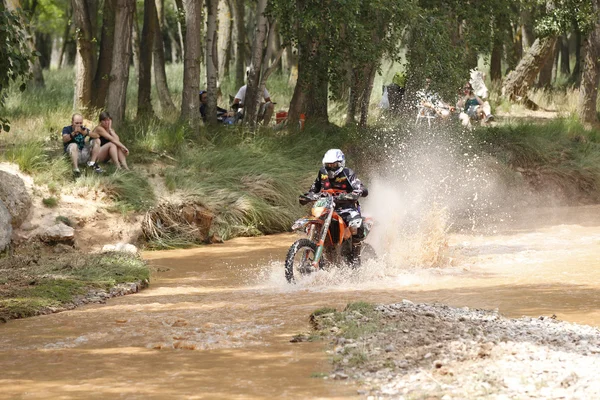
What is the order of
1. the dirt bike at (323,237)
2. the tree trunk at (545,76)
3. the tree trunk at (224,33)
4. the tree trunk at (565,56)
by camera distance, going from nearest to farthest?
1. the dirt bike at (323,237)
2. the tree trunk at (224,33)
3. the tree trunk at (545,76)
4. the tree trunk at (565,56)

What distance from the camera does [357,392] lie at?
7.09m

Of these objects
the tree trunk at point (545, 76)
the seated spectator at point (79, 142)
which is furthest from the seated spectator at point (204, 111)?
the tree trunk at point (545, 76)

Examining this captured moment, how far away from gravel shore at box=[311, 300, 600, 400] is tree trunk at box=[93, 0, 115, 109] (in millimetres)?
13554

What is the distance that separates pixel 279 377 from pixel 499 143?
644 inches

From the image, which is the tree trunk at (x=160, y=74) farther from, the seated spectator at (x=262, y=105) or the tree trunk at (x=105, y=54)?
the tree trunk at (x=105, y=54)

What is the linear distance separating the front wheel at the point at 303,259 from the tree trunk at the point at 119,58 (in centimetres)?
869

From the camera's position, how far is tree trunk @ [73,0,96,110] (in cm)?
2062

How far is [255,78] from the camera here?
72.5ft

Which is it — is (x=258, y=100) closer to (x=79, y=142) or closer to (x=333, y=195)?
(x=79, y=142)

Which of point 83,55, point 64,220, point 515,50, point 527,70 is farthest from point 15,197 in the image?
point 515,50

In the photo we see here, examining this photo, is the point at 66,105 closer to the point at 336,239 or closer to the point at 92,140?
the point at 92,140

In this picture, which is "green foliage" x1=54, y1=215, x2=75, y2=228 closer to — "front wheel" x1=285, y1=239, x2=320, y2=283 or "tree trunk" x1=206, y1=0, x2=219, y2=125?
"front wheel" x1=285, y1=239, x2=320, y2=283

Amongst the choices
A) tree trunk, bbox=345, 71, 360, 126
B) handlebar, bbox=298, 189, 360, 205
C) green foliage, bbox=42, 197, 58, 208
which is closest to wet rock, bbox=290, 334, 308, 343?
handlebar, bbox=298, 189, 360, 205

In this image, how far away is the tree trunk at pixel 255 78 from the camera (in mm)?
21625
